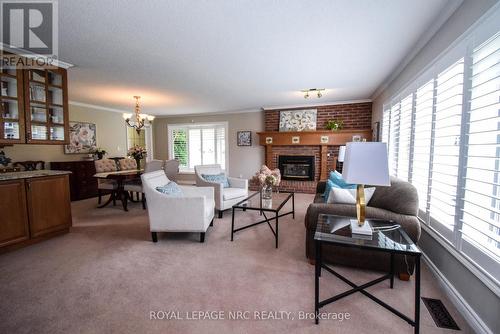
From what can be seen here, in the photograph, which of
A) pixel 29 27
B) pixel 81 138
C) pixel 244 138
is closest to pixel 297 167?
pixel 244 138

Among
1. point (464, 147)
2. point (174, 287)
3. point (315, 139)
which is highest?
point (315, 139)

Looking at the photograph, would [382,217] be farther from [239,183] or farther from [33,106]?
[33,106]

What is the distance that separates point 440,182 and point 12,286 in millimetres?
3854

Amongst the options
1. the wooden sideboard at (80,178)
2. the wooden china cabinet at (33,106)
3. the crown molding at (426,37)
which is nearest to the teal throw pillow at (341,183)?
the crown molding at (426,37)

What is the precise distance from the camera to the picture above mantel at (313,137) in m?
5.34

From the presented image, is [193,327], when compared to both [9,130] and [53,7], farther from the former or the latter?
[9,130]

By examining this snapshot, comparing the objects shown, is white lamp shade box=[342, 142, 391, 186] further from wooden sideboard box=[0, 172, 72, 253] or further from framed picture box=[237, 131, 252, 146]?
framed picture box=[237, 131, 252, 146]

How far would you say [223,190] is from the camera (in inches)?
157

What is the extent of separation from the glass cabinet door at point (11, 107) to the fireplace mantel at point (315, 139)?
15.3 ft

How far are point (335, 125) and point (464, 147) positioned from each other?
392 centimetres

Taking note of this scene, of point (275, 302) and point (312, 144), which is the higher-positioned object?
point (312, 144)

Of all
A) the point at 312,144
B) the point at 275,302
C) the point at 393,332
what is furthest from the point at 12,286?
the point at 312,144

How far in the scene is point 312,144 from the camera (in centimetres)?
575

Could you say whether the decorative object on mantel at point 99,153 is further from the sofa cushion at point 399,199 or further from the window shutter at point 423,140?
the window shutter at point 423,140
